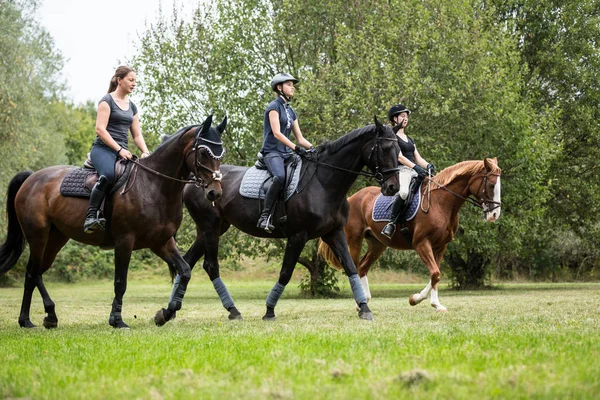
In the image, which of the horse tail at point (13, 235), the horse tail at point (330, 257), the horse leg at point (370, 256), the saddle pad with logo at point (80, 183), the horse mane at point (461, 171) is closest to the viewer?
the saddle pad with logo at point (80, 183)

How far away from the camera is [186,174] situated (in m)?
10.3

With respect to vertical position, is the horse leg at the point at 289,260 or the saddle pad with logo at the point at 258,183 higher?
the saddle pad with logo at the point at 258,183

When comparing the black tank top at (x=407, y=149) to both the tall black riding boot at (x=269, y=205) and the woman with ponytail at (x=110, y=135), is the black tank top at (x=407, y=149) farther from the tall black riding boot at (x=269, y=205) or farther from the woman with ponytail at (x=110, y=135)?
the woman with ponytail at (x=110, y=135)

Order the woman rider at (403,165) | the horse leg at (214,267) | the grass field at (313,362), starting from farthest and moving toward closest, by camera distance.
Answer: the woman rider at (403,165) → the horse leg at (214,267) → the grass field at (313,362)

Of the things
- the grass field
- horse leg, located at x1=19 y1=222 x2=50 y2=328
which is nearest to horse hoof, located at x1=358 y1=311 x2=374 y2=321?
the grass field

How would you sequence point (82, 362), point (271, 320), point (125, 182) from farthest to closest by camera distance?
point (271, 320), point (125, 182), point (82, 362)

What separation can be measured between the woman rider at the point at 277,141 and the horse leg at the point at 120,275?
82.0 inches

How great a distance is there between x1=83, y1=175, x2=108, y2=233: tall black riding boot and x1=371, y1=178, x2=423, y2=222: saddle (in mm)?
6100

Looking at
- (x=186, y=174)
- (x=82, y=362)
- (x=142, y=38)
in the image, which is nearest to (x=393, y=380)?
(x=82, y=362)

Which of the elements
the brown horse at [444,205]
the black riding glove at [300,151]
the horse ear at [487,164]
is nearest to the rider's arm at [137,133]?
the black riding glove at [300,151]

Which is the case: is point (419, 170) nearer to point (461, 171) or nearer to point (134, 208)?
point (461, 171)

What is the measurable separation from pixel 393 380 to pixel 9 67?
90.9 ft

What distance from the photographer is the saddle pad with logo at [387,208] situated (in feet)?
45.3

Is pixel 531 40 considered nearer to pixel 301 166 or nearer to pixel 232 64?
pixel 232 64
